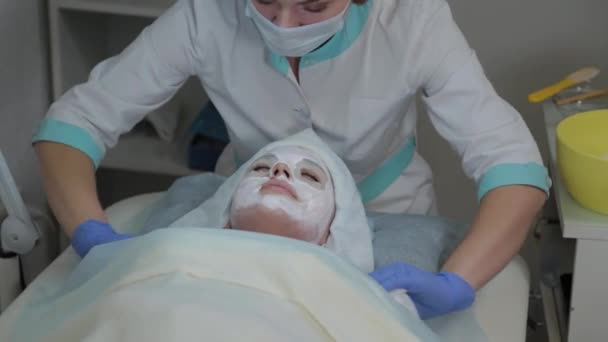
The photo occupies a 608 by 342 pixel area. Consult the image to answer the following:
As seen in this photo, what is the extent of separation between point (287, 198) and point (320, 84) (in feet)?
0.92

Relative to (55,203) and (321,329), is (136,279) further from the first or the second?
(55,203)

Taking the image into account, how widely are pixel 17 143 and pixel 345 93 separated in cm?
82

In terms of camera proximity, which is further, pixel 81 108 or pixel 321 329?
pixel 81 108

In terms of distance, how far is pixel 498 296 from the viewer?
4.83ft

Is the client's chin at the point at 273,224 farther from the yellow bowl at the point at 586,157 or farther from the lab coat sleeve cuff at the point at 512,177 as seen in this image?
the yellow bowl at the point at 586,157

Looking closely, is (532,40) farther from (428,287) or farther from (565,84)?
(428,287)

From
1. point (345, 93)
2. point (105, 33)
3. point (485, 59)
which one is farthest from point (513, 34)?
point (105, 33)

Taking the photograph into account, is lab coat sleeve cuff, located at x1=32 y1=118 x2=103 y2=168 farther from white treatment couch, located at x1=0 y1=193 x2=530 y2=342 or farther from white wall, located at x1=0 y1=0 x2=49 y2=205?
white wall, located at x1=0 y1=0 x2=49 y2=205

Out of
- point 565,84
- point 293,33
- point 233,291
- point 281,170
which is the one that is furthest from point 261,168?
point 565,84

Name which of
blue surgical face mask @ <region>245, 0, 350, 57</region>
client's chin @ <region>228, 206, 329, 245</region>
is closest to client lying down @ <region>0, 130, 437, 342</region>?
client's chin @ <region>228, 206, 329, 245</region>

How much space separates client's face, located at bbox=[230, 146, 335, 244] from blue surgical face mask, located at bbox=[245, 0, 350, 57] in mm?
166

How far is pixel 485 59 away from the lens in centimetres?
209

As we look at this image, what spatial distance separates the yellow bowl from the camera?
147 centimetres

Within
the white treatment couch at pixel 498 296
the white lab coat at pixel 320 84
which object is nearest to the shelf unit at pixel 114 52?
the white lab coat at pixel 320 84
